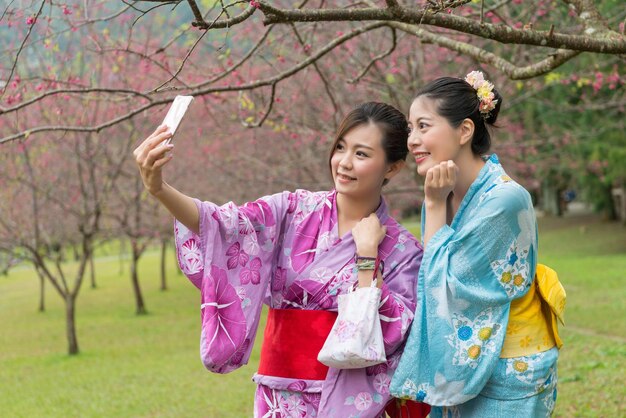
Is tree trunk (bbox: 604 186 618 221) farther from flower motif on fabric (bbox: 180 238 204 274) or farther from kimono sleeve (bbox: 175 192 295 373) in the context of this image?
flower motif on fabric (bbox: 180 238 204 274)

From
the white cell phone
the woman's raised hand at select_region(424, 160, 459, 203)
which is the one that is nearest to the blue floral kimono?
the woman's raised hand at select_region(424, 160, 459, 203)

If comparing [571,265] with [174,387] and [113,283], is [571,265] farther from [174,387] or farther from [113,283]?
[113,283]

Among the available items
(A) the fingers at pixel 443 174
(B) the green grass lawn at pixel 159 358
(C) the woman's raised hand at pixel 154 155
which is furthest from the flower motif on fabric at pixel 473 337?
(B) the green grass lawn at pixel 159 358

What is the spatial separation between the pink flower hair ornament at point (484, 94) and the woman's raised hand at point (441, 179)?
26cm

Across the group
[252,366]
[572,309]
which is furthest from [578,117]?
[252,366]

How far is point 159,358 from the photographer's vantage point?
1033cm

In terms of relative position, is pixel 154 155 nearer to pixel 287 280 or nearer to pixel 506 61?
pixel 287 280

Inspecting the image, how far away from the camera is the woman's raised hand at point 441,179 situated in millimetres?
2379

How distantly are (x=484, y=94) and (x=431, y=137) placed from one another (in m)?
0.25

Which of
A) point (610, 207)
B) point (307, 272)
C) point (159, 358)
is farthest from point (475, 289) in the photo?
point (610, 207)

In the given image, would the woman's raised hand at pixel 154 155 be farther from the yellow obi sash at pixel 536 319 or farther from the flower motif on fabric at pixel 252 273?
the yellow obi sash at pixel 536 319

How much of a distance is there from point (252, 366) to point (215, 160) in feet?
21.4

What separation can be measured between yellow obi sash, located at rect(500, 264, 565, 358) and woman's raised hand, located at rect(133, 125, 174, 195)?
1163 millimetres

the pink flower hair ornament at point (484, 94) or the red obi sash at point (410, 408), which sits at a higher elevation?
the pink flower hair ornament at point (484, 94)
